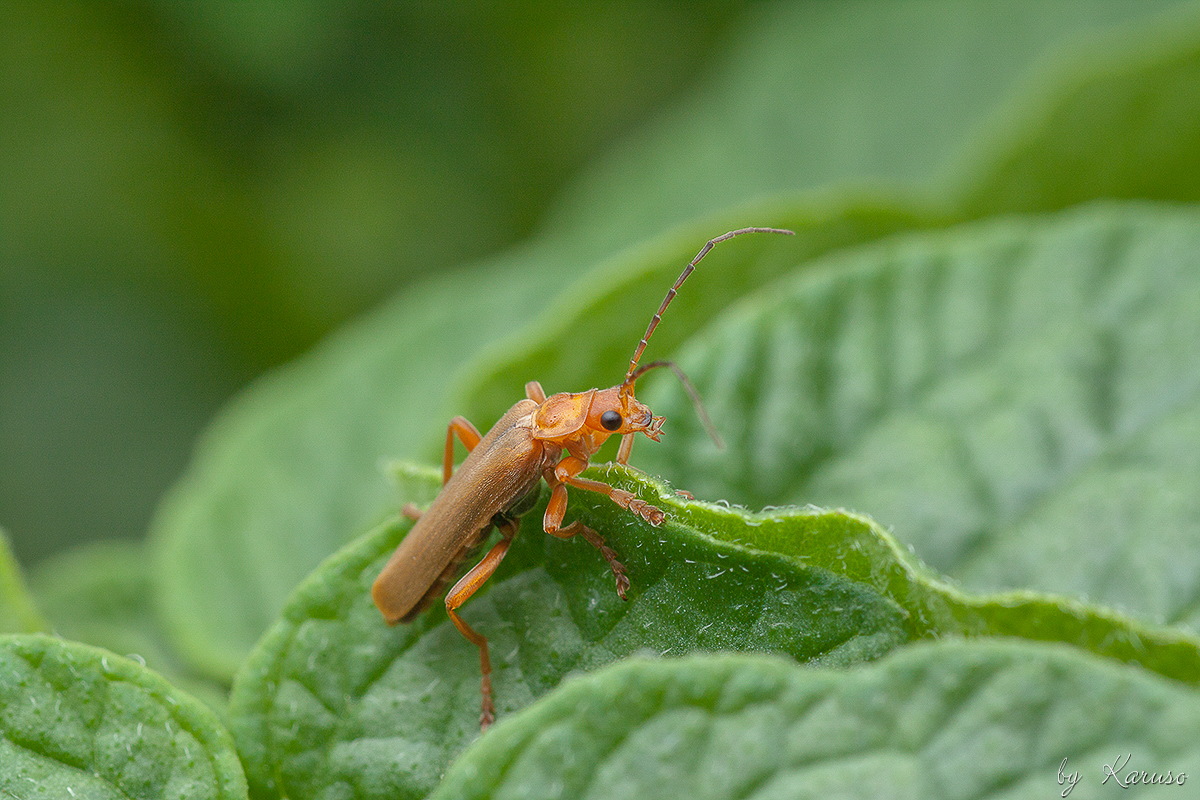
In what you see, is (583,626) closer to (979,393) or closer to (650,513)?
(650,513)

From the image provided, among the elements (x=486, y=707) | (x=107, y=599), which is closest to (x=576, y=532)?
(x=486, y=707)

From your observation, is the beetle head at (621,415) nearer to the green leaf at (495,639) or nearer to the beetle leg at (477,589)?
the beetle leg at (477,589)

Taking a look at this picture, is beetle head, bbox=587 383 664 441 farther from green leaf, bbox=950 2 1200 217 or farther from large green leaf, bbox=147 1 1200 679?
green leaf, bbox=950 2 1200 217

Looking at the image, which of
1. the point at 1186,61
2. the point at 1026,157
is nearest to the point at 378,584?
the point at 1026,157

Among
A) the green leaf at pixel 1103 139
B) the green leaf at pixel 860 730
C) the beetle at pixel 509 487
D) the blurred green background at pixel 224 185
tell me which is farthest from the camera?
the blurred green background at pixel 224 185

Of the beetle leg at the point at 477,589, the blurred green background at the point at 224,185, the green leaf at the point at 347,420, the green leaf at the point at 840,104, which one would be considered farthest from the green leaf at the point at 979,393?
the blurred green background at the point at 224,185
